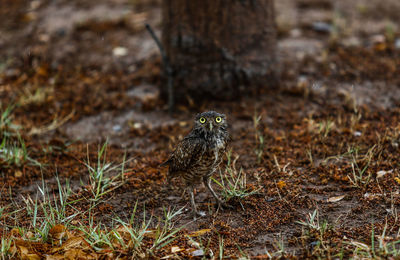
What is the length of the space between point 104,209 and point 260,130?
226 cm

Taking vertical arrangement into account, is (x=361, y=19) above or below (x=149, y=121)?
above

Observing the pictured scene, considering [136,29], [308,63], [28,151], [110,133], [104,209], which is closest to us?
[104,209]

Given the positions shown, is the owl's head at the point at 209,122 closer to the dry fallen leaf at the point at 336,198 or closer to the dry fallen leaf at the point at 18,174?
the dry fallen leaf at the point at 336,198

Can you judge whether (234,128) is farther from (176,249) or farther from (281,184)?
(176,249)

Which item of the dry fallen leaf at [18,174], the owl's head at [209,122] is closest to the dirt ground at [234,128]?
the dry fallen leaf at [18,174]

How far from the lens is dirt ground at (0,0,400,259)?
12.5 ft

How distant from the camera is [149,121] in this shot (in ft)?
20.0

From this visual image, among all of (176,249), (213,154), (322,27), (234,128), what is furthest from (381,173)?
(322,27)

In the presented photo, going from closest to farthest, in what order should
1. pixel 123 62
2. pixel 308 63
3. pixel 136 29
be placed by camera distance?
pixel 308 63, pixel 123 62, pixel 136 29

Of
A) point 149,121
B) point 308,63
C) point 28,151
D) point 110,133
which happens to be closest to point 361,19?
point 308,63

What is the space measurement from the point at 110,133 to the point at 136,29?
11.4 feet

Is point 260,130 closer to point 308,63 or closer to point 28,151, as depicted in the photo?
point 308,63

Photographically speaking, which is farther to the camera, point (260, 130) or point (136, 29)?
point (136, 29)

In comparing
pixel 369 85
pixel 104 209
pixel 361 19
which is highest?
pixel 361 19
